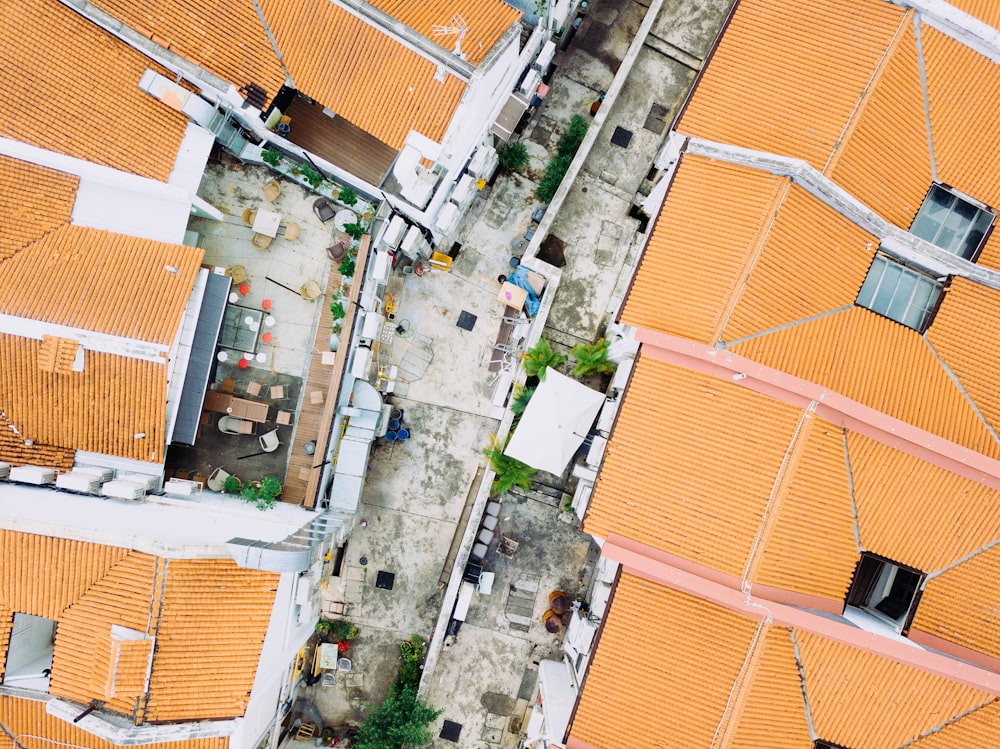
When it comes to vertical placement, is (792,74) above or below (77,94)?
Result: above

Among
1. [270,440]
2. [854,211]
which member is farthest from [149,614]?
[854,211]

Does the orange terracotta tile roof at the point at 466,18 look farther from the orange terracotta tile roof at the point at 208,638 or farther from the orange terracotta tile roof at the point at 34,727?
the orange terracotta tile roof at the point at 34,727

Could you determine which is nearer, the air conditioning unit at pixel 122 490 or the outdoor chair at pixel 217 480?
the air conditioning unit at pixel 122 490

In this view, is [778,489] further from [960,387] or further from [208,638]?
[208,638]

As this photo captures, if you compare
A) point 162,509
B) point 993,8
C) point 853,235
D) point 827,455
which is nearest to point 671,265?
point 853,235

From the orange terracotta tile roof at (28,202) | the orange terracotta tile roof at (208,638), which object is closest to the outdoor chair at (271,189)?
the orange terracotta tile roof at (28,202)
